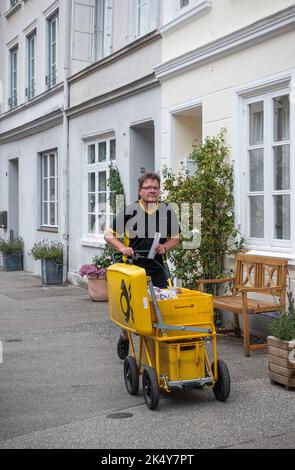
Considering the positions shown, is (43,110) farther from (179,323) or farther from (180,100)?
(179,323)

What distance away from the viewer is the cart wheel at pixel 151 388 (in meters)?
5.46

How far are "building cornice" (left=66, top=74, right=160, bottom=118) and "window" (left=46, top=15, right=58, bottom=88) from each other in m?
2.04

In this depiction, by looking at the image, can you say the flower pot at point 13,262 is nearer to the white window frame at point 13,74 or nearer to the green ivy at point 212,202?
the white window frame at point 13,74

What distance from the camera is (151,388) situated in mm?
5484

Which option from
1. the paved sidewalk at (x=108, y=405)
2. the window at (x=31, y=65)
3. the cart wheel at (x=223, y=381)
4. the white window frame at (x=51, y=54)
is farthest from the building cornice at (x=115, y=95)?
the cart wheel at (x=223, y=381)


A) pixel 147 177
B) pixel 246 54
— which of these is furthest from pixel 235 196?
pixel 147 177

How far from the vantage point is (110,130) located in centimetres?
1292

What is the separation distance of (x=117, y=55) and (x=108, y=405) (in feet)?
26.4

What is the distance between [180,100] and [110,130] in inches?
120

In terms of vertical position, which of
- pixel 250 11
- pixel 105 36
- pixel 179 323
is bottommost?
pixel 179 323

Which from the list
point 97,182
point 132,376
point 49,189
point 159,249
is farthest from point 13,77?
point 132,376

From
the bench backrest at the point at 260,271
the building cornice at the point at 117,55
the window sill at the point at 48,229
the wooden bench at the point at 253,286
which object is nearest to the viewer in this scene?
the wooden bench at the point at 253,286

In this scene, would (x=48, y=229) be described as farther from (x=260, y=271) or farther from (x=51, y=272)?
(x=260, y=271)

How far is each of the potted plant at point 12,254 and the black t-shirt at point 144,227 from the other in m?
12.2
